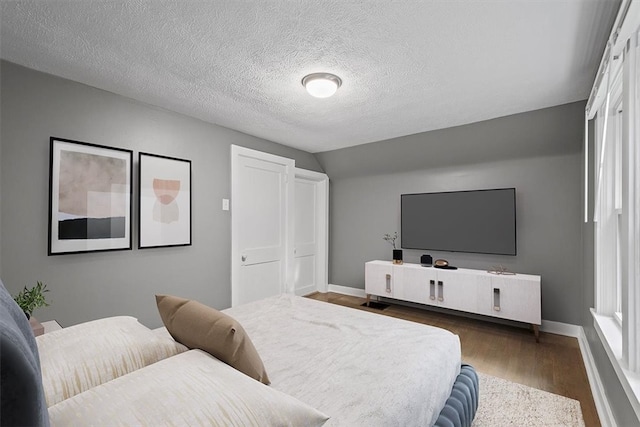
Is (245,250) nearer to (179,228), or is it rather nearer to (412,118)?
(179,228)

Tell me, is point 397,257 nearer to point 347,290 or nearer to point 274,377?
point 347,290

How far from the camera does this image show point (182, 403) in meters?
0.74

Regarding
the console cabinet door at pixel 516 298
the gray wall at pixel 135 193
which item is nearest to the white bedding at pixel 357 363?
the gray wall at pixel 135 193

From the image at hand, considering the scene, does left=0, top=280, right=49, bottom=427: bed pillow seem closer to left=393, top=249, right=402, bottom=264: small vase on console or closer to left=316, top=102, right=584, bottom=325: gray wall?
left=316, top=102, right=584, bottom=325: gray wall

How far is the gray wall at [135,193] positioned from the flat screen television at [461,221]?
103 inches

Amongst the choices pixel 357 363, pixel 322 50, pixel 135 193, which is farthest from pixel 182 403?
pixel 135 193

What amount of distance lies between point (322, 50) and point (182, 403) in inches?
81.6

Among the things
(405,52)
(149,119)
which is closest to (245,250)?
(149,119)

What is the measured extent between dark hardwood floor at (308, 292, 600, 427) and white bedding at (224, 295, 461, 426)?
1.14m

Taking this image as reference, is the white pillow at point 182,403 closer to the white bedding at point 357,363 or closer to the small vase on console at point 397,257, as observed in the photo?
the white bedding at point 357,363

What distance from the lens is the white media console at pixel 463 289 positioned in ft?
10.2

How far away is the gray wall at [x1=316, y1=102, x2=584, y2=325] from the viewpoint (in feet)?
10.4

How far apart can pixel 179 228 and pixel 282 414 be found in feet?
8.80

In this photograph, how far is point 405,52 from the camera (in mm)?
2012
